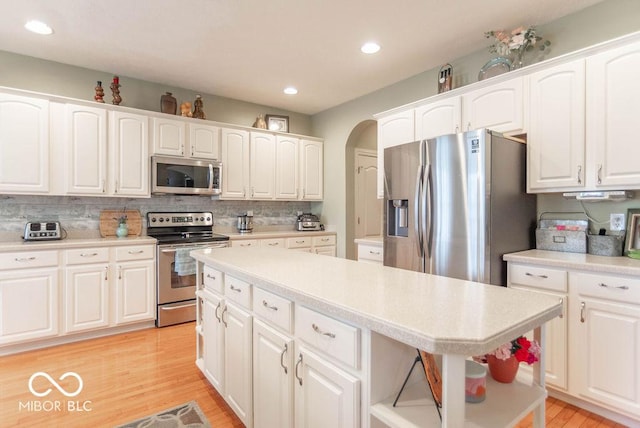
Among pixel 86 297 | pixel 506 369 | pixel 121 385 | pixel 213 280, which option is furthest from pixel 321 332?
pixel 86 297

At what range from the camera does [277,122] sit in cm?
482

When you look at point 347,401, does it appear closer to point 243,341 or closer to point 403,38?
point 243,341

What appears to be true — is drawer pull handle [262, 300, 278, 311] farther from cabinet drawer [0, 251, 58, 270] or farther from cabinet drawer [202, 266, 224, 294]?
cabinet drawer [0, 251, 58, 270]

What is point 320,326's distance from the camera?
1275 mm

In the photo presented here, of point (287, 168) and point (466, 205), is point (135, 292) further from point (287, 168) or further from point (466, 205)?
point (466, 205)

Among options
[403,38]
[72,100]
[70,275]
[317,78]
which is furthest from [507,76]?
[70,275]

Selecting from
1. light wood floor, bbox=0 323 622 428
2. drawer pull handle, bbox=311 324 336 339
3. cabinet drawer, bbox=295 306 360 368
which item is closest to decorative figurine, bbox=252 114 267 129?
light wood floor, bbox=0 323 622 428

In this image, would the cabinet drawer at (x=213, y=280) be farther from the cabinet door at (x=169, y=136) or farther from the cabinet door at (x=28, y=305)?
the cabinet door at (x=169, y=136)

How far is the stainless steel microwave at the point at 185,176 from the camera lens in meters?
3.67

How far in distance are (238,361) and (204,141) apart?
2.91m

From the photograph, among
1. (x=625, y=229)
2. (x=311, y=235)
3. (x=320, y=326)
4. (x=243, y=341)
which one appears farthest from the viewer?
(x=311, y=235)

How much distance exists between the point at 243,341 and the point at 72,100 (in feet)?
9.87

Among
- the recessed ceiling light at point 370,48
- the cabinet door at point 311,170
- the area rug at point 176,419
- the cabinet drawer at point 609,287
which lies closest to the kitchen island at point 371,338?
the area rug at point 176,419

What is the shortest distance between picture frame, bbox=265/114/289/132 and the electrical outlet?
3763 millimetres
